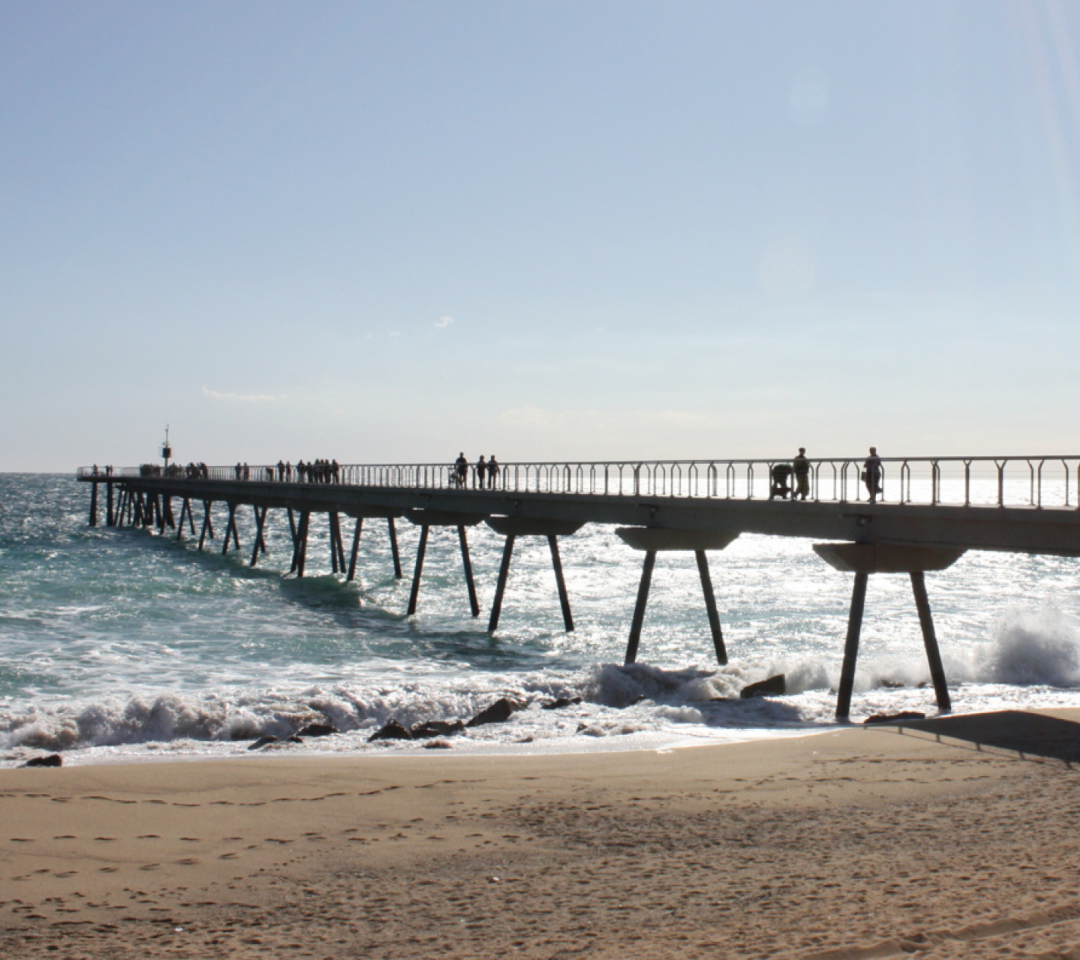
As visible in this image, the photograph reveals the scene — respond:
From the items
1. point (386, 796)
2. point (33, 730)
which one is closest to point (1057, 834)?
point (386, 796)

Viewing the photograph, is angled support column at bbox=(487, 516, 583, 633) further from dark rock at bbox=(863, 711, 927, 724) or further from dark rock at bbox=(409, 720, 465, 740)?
dark rock at bbox=(863, 711, 927, 724)

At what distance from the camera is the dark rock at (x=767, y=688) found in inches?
776

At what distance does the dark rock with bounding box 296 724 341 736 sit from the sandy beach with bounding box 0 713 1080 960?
3.64 metres

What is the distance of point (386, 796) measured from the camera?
9.98m

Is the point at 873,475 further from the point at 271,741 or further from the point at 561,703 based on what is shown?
the point at 271,741

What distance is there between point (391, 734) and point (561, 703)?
3814mm

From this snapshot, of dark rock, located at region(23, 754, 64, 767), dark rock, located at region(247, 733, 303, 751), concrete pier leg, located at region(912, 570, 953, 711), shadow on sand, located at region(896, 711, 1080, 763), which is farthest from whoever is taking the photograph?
concrete pier leg, located at region(912, 570, 953, 711)

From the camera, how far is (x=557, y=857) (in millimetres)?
7711

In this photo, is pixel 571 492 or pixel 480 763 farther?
pixel 571 492

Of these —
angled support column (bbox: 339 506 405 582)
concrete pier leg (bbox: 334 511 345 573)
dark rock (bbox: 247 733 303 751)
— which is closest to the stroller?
dark rock (bbox: 247 733 303 751)

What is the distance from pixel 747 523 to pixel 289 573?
30354 millimetres

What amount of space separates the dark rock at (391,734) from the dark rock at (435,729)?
14 centimetres

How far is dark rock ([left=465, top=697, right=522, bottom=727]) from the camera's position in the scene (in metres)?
16.2

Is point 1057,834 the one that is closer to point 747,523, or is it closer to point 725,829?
point 725,829
